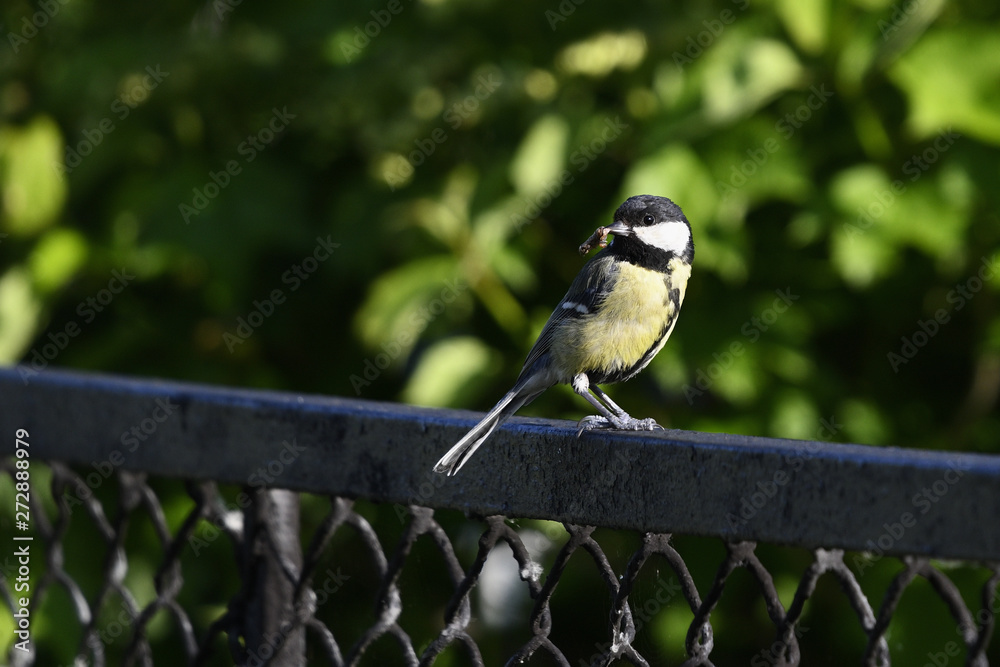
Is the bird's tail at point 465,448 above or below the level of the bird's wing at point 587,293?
above

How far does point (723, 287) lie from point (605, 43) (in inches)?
23.1

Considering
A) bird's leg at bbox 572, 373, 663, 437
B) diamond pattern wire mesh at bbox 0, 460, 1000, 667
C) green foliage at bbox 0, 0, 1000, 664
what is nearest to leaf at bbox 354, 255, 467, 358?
green foliage at bbox 0, 0, 1000, 664

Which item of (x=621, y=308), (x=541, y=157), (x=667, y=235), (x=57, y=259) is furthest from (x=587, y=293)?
(x=57, y=259)

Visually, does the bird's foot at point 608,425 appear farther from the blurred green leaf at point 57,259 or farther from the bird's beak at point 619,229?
the blurred green leaf at point 57,259

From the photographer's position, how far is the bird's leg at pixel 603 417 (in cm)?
121

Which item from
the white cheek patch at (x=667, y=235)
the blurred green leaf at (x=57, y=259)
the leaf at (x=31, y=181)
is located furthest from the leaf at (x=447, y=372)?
the leaf at (x=31, y=181)

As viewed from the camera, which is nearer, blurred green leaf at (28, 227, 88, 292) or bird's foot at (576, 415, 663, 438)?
bird's foot at (576, 415, 663, 438)

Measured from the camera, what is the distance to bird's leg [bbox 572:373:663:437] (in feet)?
3.96

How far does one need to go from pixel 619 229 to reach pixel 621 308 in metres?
0.16

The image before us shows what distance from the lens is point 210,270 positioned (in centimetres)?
251

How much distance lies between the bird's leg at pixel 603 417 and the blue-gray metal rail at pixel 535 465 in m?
0.04

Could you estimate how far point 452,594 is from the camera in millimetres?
1233

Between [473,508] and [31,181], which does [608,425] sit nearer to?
[473,508]

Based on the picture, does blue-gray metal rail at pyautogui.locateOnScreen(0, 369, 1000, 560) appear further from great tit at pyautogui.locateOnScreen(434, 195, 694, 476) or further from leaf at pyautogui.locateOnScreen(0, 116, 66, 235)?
leaf at pyautogui.locateOnScreen(0, 116, 66, 235)
